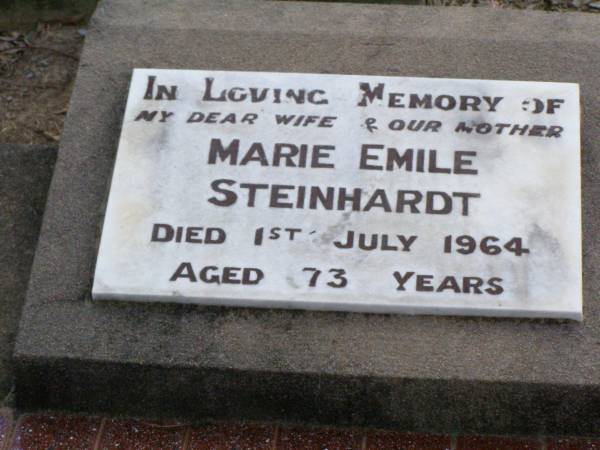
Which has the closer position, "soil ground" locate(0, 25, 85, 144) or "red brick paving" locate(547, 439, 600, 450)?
"red brick paving" locate(547, 439, 600, 450)

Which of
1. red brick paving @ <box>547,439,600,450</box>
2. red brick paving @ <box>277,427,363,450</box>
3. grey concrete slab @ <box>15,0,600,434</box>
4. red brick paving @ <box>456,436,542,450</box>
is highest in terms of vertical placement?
grey concrete slab @ <box>15,0,600,434</box>

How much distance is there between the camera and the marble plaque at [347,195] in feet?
10.5

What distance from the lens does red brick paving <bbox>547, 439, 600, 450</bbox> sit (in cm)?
321

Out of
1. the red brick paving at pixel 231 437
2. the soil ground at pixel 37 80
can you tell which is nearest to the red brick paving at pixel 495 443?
the red brick paving at pixel 231 437

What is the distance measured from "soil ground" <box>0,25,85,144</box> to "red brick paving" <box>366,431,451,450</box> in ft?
6.73

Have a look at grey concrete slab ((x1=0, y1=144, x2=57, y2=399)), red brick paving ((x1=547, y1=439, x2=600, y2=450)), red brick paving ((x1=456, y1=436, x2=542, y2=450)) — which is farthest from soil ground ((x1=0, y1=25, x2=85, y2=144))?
red brick paving ((x1=547, y1=439, x2=600, y2=450))

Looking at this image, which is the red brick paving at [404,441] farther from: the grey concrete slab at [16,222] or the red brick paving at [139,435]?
the grey concrete slab at [16,222]

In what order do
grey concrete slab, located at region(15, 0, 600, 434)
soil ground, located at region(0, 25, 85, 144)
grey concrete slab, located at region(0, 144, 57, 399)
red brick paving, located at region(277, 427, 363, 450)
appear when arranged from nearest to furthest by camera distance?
grey concrete slab, located at region(15, 0, 600, 434) → red brick paving, located at region(277, 427, 363, 450) → grey concrete slab, located at region(0, 144, 57, 399) → soil ground, located at region(0, 25, 85, 144)

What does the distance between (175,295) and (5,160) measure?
1.19m

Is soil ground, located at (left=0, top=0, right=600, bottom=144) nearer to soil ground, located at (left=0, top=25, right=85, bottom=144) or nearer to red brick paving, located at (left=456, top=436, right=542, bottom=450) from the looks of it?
soil ground, located at (left=0, top=25, right=85, bottom=144)

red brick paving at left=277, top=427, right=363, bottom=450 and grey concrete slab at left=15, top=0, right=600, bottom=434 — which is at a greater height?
grey concrete slab at left=15, top=0, right=600, bottom=434

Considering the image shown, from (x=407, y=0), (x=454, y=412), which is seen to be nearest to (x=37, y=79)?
(x=407, y=0)

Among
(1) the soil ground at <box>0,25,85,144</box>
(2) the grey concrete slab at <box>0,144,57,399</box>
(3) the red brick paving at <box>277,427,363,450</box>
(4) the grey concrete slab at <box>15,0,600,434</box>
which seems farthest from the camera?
(1) the soil ground at <box>0,25,85,144</box>

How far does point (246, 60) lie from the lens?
3770mm
